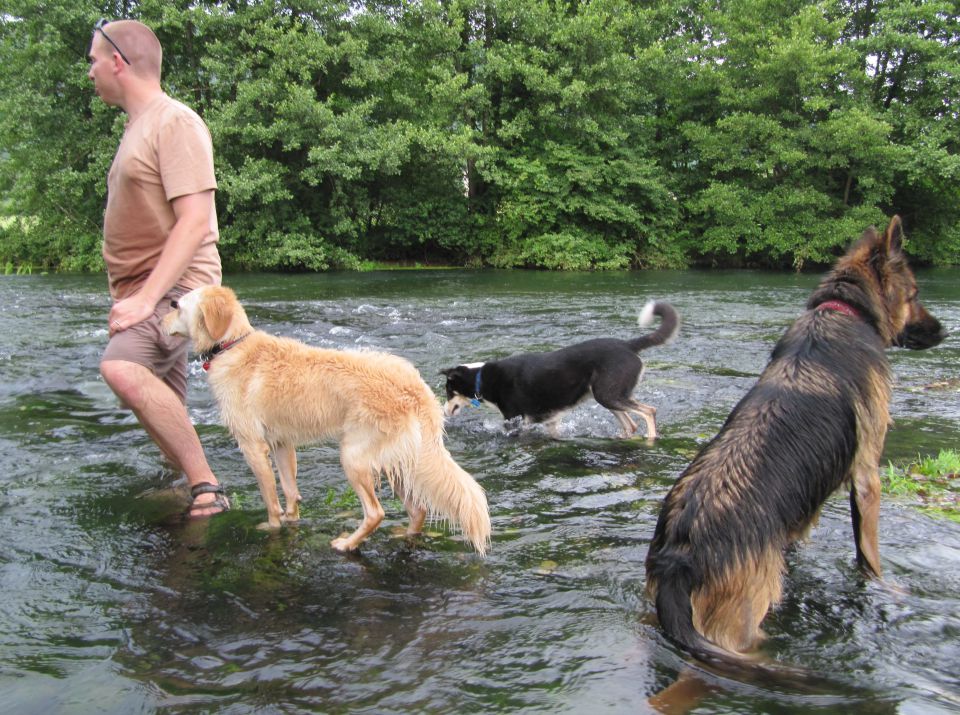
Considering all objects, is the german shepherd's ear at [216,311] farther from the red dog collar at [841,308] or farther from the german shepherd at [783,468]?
the red dog collar at [841,308]

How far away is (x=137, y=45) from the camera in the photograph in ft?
13.6

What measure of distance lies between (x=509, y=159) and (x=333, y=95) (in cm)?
714

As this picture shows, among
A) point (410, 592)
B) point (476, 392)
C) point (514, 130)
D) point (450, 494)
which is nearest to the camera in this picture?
point (410, 592)

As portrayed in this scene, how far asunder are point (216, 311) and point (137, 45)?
166cm

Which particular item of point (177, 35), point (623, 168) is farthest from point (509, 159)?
point (177, 35)

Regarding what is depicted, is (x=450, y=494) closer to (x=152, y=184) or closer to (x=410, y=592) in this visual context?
(x=410, y=592)

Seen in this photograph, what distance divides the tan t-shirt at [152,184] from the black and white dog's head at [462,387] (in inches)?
124

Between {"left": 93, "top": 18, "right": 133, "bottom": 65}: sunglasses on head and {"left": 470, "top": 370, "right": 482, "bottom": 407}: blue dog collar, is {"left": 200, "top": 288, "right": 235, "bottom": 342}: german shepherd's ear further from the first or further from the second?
{"left": 470, "top": 370, "right": 482, "bottom": 407}: blue dog collar

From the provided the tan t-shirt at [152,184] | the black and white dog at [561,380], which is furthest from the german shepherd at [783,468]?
the tan t-shirt at [152,184]

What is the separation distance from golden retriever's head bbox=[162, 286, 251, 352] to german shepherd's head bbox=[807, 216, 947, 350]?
327cm

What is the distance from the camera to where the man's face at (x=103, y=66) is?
13.4 feet

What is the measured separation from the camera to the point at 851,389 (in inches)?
123

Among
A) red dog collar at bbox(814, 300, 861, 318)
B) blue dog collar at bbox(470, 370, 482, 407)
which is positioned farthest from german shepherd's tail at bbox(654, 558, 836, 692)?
blue dog collar at bbox(470, 370, 482, 407)

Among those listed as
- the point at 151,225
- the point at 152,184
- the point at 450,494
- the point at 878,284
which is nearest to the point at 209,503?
the point at 450,494
